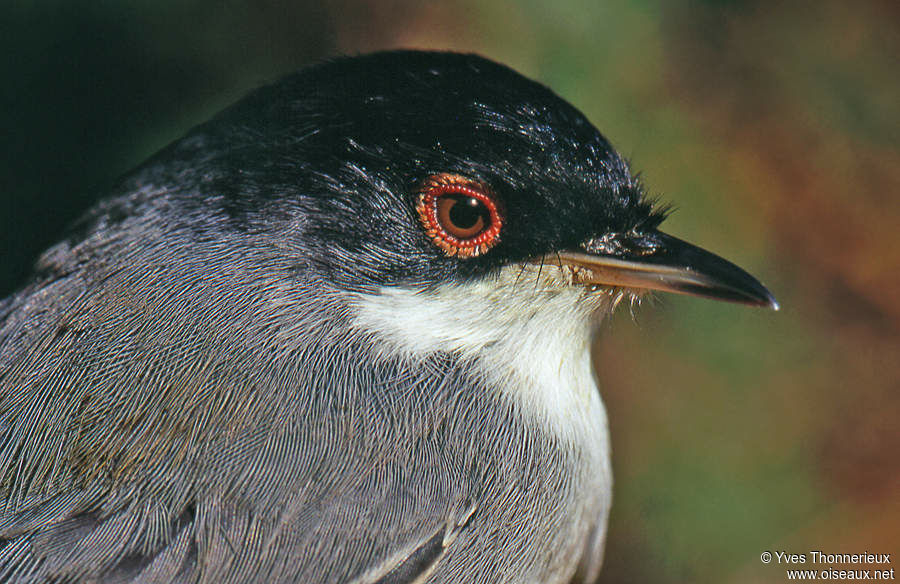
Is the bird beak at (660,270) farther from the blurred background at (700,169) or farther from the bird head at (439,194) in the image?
the blurred background at (700,169)

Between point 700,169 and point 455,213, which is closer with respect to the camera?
point 455,213

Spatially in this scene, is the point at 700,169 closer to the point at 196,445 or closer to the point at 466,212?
the point at 466,212

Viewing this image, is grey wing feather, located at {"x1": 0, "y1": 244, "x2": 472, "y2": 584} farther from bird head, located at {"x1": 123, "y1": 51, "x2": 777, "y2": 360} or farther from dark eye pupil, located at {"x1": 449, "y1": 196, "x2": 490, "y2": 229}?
dark eye pupil, located at {"x1": 449, "y1": 196, "x2": 490, "y2": 229}

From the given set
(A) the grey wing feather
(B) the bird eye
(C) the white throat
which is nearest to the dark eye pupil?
(B) the bird eye

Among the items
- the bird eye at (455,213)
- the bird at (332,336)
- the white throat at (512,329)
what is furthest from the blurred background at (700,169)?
the bird eye at (455,213)

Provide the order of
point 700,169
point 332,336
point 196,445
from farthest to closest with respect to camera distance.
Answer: point 700,169 → point 332,336 → point 196,445

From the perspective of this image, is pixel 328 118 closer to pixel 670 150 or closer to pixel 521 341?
pixel 521 341

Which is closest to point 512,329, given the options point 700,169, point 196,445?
point 196,445

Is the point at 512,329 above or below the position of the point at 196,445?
above
